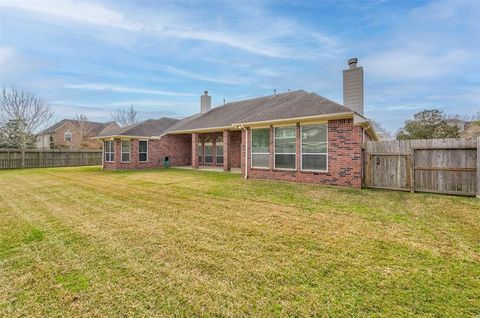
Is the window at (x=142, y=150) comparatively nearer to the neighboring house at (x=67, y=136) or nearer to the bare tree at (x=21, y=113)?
the bare tree at (x=21, y=113)

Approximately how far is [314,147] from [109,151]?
15.8 meters

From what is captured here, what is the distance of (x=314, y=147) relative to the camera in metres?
9.82

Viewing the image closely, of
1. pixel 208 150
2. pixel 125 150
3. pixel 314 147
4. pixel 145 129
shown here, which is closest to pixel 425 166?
pixel 314 147

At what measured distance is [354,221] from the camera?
4.96 m

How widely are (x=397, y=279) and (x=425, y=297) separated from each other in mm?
357

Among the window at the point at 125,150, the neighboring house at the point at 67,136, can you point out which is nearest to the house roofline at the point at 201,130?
the window at the point at 125,150

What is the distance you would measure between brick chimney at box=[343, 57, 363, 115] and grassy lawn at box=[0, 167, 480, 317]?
5.19 m

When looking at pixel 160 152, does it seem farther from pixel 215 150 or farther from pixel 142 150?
pixel 215 150

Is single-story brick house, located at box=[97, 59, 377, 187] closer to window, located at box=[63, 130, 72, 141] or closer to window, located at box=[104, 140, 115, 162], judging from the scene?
window, located at box=[104, 140, 115, 162]

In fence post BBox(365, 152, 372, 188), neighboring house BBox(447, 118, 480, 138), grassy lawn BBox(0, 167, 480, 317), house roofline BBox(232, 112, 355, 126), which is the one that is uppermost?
neighboring house BBox(447, 118, 480, 138)

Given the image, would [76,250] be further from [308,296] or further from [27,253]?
[308,296]

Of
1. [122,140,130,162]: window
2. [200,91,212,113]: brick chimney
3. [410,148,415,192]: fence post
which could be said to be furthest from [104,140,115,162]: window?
[410,148,415,192]: fence post

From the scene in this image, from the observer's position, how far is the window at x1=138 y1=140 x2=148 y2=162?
18.1 metres

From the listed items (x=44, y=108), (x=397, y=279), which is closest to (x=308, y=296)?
(x=397, y=279)
